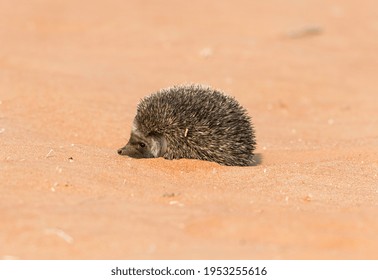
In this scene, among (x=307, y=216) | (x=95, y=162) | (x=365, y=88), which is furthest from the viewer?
(x=365, y=88)

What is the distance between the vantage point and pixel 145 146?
346 inches

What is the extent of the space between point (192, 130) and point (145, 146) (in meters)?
0.62

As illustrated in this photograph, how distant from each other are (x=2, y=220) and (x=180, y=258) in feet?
5.15

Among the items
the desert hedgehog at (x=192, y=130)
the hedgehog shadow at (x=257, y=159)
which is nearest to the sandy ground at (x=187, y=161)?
the hedgehog shadow at (x=257, y=159)

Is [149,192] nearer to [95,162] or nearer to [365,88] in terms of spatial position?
[95,162]

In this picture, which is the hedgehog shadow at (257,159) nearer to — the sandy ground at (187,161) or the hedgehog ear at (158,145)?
the sandy ground at (187,161)

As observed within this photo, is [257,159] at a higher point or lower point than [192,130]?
higher

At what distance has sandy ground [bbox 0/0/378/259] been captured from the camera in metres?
5.96

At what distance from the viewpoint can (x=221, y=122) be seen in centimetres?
862

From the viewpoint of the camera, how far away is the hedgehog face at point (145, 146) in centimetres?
873

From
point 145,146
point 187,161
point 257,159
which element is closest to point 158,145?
point 145,146

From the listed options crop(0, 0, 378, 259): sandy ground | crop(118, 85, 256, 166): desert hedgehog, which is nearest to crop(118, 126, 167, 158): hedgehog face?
crop(118, 85, 256, 166): desert hedgehog

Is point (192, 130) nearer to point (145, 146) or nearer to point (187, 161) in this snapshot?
point (187, 161)
